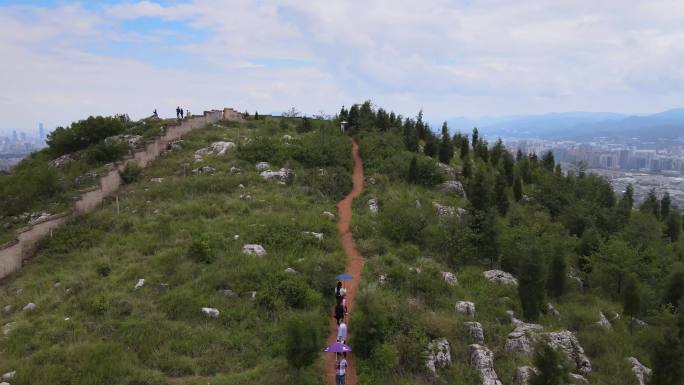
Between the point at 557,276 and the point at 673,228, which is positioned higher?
the point at 557,276

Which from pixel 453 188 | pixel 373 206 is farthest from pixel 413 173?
pixel 373 206

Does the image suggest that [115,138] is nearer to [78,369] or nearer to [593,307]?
[78,369]

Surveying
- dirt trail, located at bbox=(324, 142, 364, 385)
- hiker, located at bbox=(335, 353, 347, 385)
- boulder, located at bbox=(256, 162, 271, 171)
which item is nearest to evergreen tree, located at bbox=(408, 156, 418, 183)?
dirt trail, located at bbox=(324, 142, 364, 385)

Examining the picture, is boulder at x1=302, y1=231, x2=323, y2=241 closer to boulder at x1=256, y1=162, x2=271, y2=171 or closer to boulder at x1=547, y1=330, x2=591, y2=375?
boulder at x1=547, y1=330, x2=591, y2=375

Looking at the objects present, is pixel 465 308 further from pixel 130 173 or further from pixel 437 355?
pixel 130 173

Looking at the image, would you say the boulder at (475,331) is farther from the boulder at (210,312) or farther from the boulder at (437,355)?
the boulder at (210,312)
